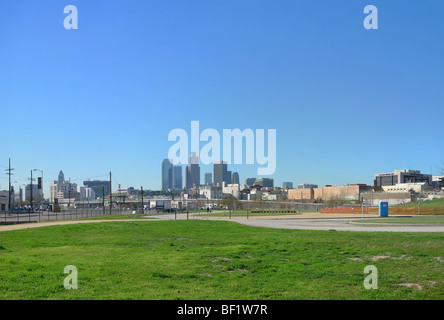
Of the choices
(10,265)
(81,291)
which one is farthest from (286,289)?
(10,265)

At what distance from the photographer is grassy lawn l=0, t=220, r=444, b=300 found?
1103cm

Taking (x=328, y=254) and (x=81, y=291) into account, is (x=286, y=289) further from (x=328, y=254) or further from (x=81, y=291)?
(x=328, y=254)

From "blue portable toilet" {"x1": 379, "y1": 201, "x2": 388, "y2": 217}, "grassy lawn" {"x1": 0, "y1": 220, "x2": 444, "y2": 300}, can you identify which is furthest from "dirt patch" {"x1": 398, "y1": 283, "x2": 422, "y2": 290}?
"blue portable toilet" {"x1": 379, "y1": 201, "x2": 388, "y2": 217}

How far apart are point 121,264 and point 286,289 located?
6.61 metres

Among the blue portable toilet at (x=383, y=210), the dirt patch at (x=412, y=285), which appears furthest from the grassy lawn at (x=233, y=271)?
the blue portable toilet at (x=383, y=210)

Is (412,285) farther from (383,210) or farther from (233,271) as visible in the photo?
(383,210)

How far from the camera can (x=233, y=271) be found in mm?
14656

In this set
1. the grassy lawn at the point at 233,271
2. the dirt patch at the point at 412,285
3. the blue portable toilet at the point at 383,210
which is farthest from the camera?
the blue portable toilet at the point at 383,210

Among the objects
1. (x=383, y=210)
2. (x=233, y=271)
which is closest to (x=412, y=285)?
(x=233, y=271)

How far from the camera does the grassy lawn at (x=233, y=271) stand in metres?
11.0

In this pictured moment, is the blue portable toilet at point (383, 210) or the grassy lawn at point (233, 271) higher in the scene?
the grassy lawn at point (233, 271)

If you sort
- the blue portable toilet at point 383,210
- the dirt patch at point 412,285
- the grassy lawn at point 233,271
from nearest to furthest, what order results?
the grassy lawn at point 233,271 < the dirt patch at point 412,285 < the blue portable toilet at point 383,210

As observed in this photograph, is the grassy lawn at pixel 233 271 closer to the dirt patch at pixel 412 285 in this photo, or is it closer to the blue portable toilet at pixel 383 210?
the dirt patch at pixel 412 285

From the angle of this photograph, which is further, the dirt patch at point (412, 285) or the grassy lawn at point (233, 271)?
the dirt patch at point (412, 285)
